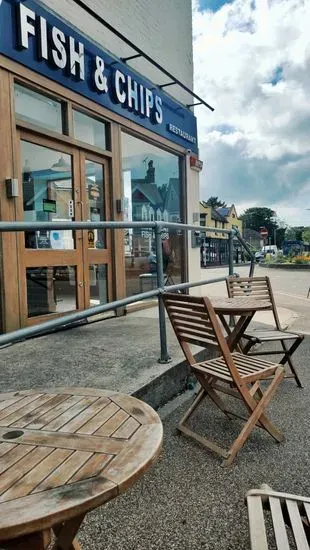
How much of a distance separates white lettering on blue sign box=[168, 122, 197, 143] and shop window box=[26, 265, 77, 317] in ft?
11.0

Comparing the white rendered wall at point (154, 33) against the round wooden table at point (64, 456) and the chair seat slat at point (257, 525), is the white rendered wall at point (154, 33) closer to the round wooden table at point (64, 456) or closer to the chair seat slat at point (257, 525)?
the round wooden table at point (64, 456)

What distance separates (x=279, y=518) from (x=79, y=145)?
4223 millimetres

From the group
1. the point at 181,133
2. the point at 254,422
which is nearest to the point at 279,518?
the point at 254,422

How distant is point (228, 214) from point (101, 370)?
5541 cm

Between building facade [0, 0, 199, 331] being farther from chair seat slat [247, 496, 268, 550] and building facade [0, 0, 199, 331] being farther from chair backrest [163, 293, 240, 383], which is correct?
chair seat slat [247, 496, 268, 550]

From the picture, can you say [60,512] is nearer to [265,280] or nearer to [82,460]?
[82,460]

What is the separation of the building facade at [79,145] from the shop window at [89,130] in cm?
2

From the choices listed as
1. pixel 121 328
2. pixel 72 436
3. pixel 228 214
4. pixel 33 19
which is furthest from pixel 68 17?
pixel 228 214

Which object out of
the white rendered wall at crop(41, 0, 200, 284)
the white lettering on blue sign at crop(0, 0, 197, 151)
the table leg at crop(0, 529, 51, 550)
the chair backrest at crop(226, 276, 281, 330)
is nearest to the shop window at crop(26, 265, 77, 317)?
the chair backrest at crop(226, 276, 281, 330)

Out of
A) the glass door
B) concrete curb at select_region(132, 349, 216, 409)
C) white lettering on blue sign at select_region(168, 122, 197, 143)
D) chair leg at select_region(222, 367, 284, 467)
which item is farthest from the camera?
white lettering on blue sign at select_region(168, 122, 197, 143)

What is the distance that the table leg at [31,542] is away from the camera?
35.5 inches

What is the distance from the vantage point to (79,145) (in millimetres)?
4648

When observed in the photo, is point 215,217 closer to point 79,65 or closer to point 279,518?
point 79,65

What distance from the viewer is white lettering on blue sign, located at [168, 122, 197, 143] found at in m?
6.73
